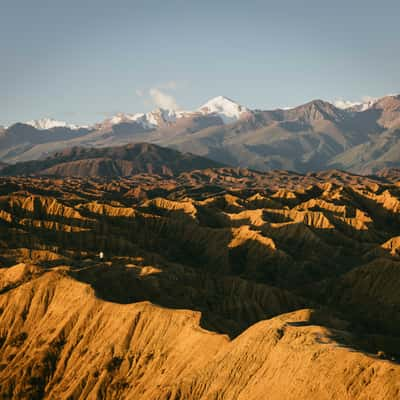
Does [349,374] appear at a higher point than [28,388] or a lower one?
higher

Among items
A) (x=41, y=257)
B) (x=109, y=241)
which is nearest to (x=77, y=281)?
(x=41, y=257)

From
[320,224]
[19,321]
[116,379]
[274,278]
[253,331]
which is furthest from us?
[320,224]

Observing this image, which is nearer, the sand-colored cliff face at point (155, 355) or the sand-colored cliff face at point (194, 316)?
the sand-colored cliff face at point (155, 355)

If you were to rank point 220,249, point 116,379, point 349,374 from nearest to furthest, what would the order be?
point 349,374, point 116,379, point 220,249

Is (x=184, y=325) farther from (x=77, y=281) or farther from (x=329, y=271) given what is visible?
(x=329, y=271)

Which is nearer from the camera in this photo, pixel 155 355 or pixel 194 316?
pixel 155 355

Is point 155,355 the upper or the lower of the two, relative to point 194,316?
lower

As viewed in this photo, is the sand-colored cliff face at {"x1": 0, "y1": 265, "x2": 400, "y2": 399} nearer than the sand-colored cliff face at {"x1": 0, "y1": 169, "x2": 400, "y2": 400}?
Yes

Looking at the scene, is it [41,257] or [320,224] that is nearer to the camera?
[41,257]
